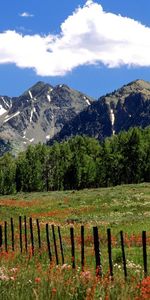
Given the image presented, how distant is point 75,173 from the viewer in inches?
5285

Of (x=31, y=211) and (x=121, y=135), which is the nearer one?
(x=31, y=211)

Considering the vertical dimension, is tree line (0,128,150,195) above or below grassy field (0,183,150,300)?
above

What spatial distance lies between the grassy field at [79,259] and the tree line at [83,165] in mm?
57887

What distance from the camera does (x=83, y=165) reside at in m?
132

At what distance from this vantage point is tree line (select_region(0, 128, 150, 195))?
13012cm

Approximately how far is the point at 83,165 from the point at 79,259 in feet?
355

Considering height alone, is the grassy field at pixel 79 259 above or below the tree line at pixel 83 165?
below

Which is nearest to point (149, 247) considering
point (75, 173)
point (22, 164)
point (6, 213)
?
point (6, 213)

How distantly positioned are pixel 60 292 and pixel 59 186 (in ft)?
463

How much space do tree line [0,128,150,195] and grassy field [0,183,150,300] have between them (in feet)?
190

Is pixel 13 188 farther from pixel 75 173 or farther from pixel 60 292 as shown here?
pixel 60 292

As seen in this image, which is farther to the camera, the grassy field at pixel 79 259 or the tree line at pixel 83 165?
the tree line at pixel 83 165

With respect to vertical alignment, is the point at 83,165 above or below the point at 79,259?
above

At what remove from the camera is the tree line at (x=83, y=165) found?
427 feet
